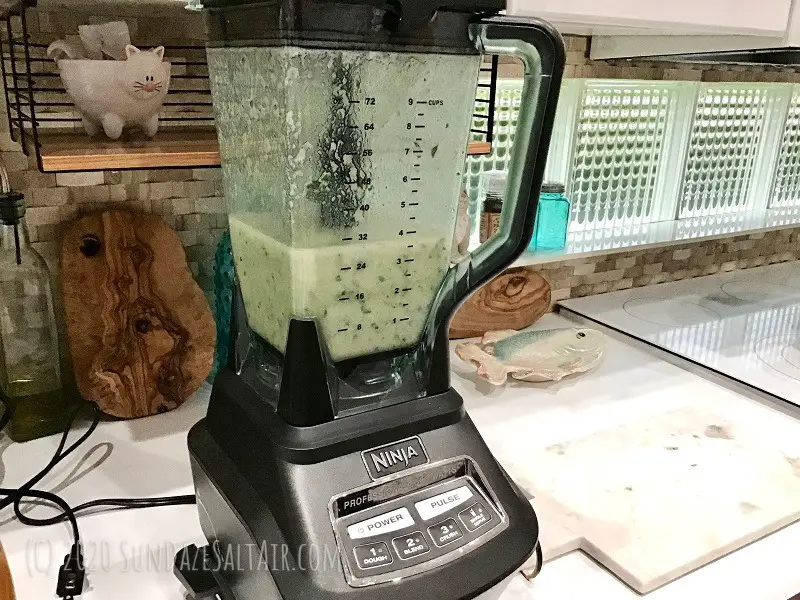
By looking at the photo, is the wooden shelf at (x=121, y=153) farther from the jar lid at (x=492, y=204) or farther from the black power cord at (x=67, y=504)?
the jar lid at (x=492, y=204)

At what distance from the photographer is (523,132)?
516 mm

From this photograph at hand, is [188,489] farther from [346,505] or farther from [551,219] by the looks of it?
[551,219]

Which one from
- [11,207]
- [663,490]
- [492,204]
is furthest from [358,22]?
[492,204]

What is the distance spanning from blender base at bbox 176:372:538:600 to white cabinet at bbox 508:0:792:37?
460 millimetres

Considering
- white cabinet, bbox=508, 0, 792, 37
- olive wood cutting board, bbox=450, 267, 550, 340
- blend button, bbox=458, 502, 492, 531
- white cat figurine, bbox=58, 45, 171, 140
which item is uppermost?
white cabinet, bbox=508, 0, 792, 37

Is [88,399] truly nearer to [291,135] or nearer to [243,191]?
[243,191]

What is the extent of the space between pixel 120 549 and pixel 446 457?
0.34 m

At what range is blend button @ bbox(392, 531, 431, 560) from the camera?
0.49 meters

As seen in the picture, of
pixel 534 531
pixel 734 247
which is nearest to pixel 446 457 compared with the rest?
pixel 534 531

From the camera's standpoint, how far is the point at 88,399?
0.85 meters

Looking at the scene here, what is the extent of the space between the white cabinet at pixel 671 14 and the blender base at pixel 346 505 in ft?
1.51

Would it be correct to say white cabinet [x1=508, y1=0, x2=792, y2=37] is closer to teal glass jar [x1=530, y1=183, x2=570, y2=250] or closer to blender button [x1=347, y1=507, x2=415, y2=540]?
teal glass jar [x1=530, y1=183, x2=570, y2=250]

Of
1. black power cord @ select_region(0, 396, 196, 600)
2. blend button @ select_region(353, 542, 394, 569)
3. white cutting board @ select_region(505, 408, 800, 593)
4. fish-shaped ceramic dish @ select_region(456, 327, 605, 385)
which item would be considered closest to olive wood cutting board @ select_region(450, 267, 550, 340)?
fish-shaped ceramic dish @ select_region(456, 327, 605, 385)

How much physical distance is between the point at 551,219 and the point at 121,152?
2.50 ft
